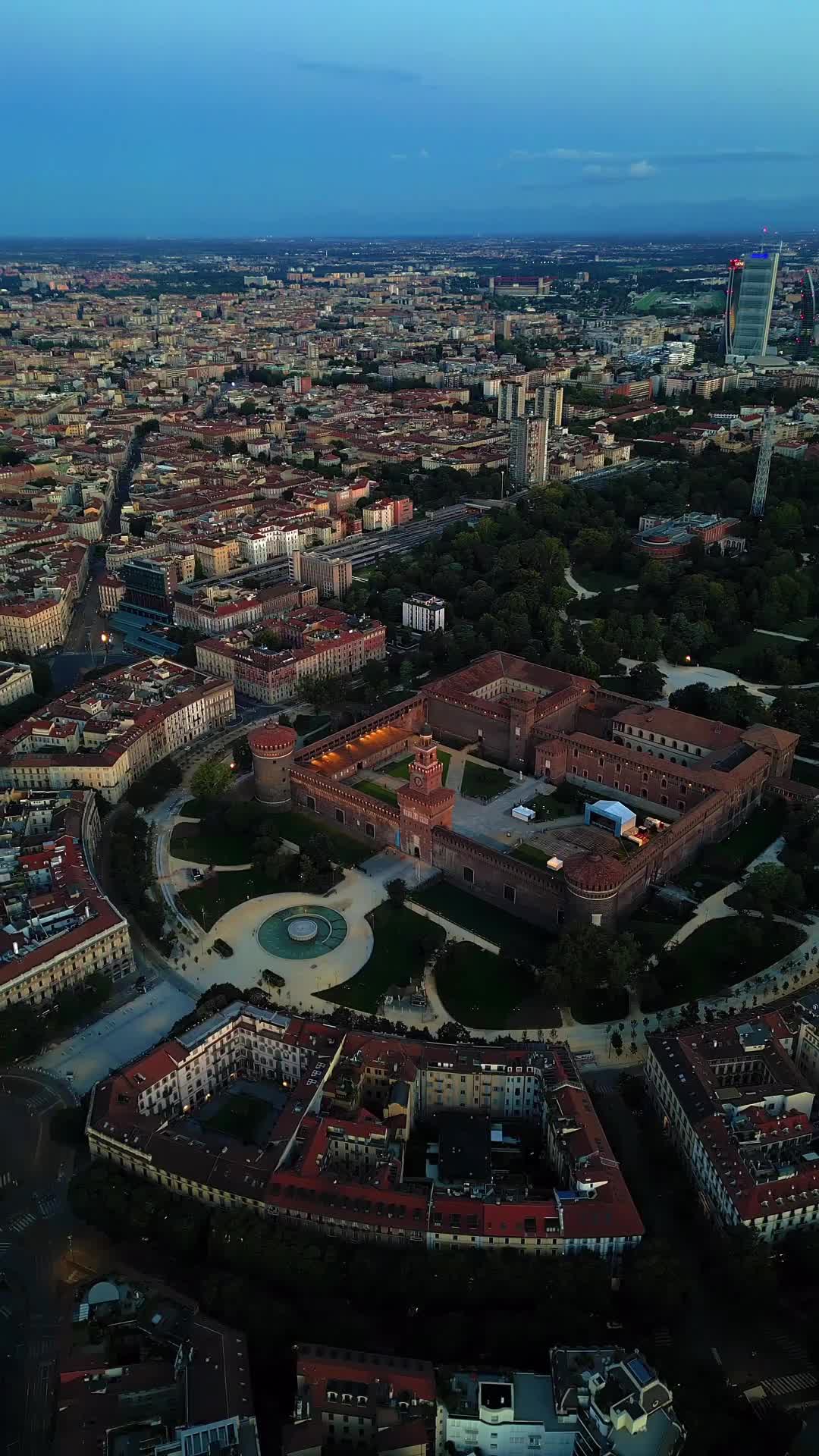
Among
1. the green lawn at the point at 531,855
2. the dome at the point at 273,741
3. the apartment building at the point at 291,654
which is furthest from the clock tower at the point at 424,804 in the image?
the apartment building at the point at 291,654

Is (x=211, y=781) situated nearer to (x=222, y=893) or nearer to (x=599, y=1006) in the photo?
(x=222, y=893)

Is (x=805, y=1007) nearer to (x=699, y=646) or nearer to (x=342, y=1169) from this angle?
(x=342, y=1169)

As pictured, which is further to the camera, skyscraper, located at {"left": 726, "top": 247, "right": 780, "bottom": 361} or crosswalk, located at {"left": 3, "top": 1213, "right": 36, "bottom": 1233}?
skyscraper, located at {"left": 726, "top": 247, "right": 780, "bottom": 361}

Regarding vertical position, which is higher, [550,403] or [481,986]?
[550,403]

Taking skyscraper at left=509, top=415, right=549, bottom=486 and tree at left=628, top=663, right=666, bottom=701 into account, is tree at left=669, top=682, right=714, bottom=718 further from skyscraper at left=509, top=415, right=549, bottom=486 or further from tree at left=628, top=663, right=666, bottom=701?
skyscraper at left=509, top=415, right=549, bottom=486

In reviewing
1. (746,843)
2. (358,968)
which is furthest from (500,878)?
(746,843)

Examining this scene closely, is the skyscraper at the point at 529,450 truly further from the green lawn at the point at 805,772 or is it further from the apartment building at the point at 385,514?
the green lawn at the point at 805,772

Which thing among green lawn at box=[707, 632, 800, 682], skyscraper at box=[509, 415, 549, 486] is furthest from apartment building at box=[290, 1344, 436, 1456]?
skyscraper at box=[509, 415, 549, 486]

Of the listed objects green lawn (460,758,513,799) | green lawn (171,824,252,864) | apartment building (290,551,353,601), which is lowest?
green lawn (171,824,252,864)
